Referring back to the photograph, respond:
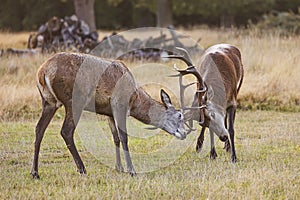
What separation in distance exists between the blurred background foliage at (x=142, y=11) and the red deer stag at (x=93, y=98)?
2833cm

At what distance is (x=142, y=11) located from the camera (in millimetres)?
42375

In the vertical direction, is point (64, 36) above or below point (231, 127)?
below

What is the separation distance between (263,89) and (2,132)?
6186 millimetres

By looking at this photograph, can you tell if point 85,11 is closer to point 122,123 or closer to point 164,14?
point 164,14

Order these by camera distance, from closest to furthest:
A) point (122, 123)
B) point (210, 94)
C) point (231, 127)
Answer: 1. point (122, 123)
2. point (210, 94)
3. point (231, 127)

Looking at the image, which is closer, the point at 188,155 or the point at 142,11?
the point at 188,155

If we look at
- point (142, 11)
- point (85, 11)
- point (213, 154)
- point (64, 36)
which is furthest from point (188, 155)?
point (142, 11)

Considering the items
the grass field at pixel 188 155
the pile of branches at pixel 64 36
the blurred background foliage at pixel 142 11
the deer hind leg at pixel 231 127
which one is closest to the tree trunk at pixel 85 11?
the pile of branches at pixel 64 36

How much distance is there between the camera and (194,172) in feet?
27.2

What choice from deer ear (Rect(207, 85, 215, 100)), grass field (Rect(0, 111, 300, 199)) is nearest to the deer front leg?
grass field (Rect(0, 111, 300, 199))

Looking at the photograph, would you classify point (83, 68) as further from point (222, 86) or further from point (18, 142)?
point (18, 142)

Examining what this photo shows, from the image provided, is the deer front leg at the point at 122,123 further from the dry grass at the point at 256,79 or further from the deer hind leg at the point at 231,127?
the dry grass at the point at 256,79

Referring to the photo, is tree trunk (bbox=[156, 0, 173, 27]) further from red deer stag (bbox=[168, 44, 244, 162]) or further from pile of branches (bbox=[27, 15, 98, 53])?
red deer stag (bbox=[168, 44, 244, 162])

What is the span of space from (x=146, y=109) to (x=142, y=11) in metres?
34.3
